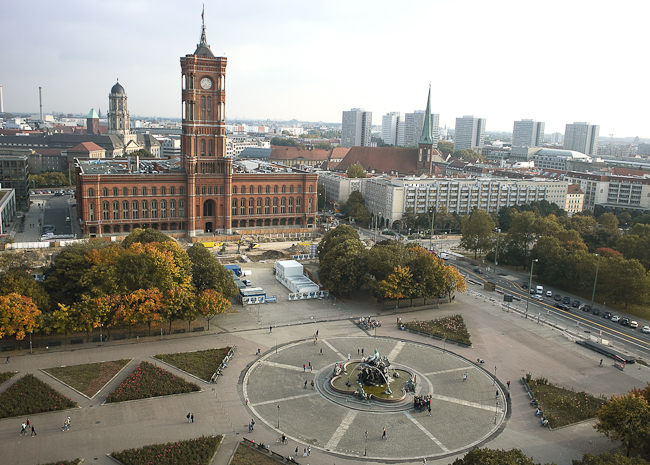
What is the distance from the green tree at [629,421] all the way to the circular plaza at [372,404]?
322 inches

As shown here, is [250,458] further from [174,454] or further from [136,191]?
[136,191]

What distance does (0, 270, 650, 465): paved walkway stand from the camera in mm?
39094

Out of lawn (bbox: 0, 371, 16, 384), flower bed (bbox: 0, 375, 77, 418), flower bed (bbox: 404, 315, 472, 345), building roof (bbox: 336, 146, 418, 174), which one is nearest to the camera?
flower bed (bbox: 0, 375, 77, 418)

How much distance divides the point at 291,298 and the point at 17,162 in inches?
3789

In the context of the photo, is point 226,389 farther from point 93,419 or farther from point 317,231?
point 317,231

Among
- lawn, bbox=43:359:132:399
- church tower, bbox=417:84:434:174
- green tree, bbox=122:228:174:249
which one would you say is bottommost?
lawn, bbox=43:359:132:399

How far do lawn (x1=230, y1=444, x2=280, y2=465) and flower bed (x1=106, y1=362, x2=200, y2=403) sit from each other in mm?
10085

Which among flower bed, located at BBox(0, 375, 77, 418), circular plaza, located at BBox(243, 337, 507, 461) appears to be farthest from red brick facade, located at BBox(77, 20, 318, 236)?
flower bed, located at BBox(0, 375, 77, 418)

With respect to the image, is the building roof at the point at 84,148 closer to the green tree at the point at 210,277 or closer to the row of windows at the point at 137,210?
the row of windows at the point at 137,210

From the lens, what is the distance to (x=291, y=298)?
72.9 metres

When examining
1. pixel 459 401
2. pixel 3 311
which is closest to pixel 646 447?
pixel 459 401

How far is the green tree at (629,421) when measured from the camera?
121ft

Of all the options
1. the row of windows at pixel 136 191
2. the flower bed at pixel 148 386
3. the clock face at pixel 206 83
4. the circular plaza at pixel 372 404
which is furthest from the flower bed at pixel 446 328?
the clock face at pixel 206 83

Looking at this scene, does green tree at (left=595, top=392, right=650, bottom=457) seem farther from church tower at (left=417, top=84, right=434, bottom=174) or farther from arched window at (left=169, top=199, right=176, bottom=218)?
church tower at (left=417, top=84, right=434, bottom=174)
